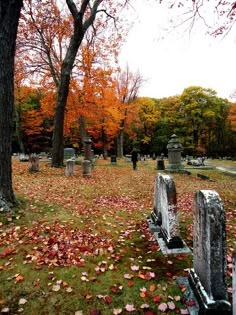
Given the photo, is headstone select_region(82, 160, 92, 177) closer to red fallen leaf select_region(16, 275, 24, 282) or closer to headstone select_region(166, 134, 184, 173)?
headstone select_region(166, 134, 184, 173)

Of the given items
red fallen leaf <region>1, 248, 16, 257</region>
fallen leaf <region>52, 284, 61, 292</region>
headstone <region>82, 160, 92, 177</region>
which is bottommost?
fallen leaf <region>52, 284, 61, 292</region>

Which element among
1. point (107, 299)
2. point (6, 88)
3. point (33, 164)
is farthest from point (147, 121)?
point (107, 299)

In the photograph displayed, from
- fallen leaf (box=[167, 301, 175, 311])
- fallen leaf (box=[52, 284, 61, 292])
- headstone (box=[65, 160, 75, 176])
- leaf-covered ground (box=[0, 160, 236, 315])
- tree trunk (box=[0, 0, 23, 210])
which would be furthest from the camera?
headstone (box=[65, 160, 75, 176])

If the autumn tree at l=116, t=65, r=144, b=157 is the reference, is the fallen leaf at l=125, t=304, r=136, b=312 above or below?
below

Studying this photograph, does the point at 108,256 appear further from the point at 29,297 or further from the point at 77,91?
the point at 77,91

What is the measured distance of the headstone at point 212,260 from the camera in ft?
10.1

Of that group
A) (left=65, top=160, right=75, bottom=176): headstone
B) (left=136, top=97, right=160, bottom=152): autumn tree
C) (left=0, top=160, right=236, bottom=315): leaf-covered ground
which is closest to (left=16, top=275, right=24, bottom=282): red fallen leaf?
(left=0, top=160, right=236, bottom=315): leaf-covered ground

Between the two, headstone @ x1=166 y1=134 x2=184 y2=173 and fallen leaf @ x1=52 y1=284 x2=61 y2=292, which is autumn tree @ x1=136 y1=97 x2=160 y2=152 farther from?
fallen leaf @ x1=52 y1=284 x2=61 y2=292

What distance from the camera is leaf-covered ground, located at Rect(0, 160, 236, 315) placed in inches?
135

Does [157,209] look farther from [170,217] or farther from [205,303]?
[205,303]

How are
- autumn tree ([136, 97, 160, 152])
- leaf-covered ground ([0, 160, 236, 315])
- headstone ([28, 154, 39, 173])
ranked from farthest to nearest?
autumn tree ([136, 97, 160, 152]) < headstone ([28, 154, 39, 173]) < leaf-covered ground ([0, 160, 236, 315])

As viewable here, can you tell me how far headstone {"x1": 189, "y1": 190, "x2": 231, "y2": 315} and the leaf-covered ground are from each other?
362 millimetres

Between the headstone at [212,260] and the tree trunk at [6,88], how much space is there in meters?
4.83

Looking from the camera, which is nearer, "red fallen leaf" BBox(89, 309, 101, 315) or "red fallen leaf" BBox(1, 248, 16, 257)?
"red fallen leaf" BBox(89, 309, 101, 315)
